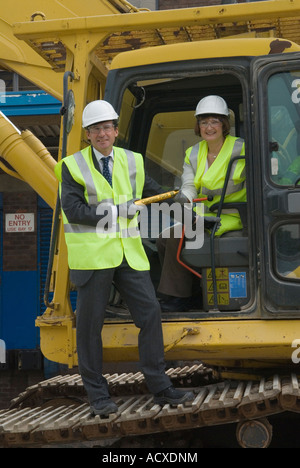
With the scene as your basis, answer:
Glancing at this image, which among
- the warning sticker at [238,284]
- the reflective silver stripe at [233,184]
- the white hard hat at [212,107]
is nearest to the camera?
the warning sticker at [238,284]

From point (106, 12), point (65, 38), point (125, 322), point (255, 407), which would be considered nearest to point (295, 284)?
point (255, 407)

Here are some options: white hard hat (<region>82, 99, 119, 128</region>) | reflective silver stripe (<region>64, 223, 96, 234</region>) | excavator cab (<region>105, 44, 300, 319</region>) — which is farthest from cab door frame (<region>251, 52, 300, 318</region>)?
reflective silver stripe (<region>64, 223, 96, 234</region>)

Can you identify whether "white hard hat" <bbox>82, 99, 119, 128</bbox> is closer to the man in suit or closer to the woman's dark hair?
the man in suit

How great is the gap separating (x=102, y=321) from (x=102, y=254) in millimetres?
420

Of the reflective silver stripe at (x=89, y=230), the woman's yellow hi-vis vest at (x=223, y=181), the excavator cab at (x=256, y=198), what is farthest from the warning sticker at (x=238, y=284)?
the reflective silver stripe at (x=89, y=230)

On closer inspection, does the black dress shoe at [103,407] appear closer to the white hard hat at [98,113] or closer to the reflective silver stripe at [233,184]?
the reflective silver stripe at [233,184]

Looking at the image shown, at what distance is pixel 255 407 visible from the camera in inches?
192

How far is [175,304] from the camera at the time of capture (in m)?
5.54

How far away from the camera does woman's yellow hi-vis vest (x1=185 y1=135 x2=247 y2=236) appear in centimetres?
538

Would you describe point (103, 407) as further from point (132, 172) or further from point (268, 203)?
point (268, 203)

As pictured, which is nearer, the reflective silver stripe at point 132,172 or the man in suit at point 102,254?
the man in suit at point 102,254

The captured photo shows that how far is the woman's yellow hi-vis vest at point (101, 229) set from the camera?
16.9 feet

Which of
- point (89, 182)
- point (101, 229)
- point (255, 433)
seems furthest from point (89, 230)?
point (255, 433)

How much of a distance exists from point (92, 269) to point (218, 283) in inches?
32.4
